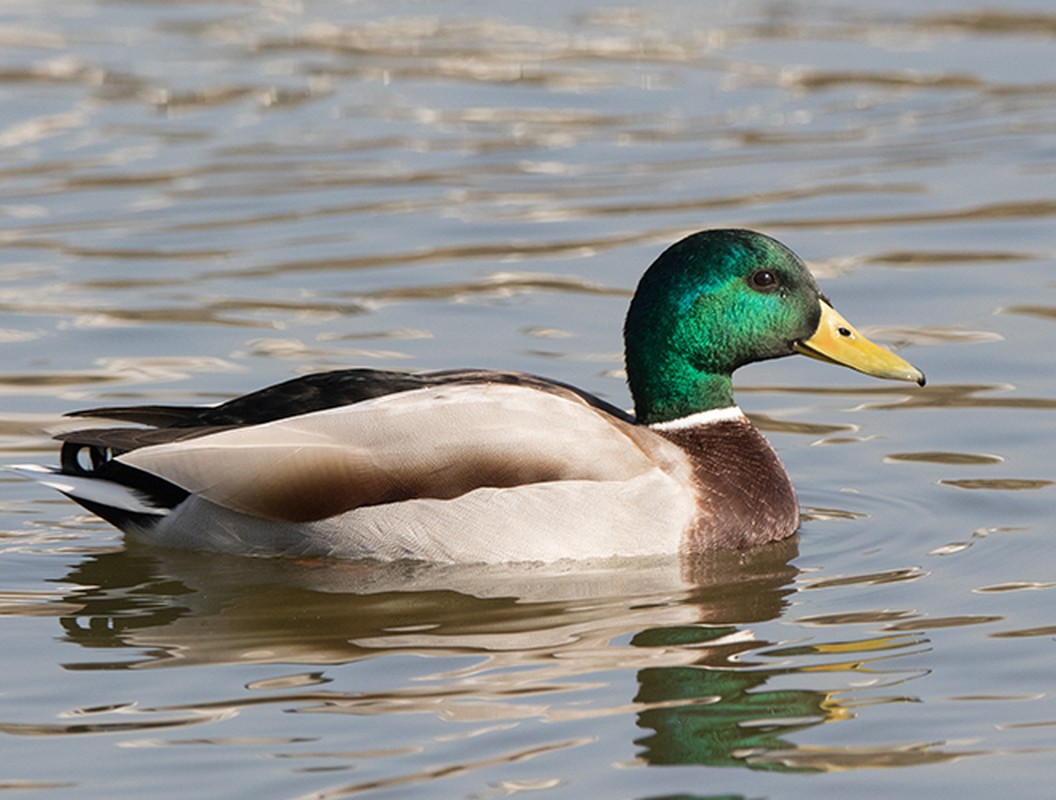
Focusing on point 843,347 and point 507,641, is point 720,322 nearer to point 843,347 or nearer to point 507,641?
point 843,347

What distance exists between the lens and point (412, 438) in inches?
318

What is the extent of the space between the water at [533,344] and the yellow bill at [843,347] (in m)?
0.57

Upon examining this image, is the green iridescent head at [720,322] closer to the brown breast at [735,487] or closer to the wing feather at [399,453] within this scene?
the brown breast at [735,487]

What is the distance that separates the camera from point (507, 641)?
7375mm

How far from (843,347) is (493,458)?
4.84 ft

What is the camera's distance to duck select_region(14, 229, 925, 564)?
8070mm

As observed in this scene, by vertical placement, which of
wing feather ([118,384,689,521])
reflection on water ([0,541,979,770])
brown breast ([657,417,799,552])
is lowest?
reflection on water ([0,541,979,770])

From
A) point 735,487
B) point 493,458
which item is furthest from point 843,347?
point 493,458

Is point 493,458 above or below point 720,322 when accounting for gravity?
below

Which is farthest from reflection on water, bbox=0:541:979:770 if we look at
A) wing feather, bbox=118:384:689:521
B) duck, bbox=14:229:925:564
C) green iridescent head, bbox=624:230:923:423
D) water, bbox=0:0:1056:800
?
green iridescent head, bbox=624:230:923:423

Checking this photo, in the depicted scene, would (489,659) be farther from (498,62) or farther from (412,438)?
(498,62)

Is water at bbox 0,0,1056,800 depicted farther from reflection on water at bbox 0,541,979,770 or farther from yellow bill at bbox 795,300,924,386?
yellow bill at bbox 795,300,924,386

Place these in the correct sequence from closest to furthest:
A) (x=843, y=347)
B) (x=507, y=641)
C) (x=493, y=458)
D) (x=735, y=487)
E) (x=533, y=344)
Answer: (x=507, y=641)
(x=493, y=458)
(x=735, y=487)
(x=843, y=347)
(x=533, y=344)

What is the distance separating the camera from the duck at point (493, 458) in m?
8.07
